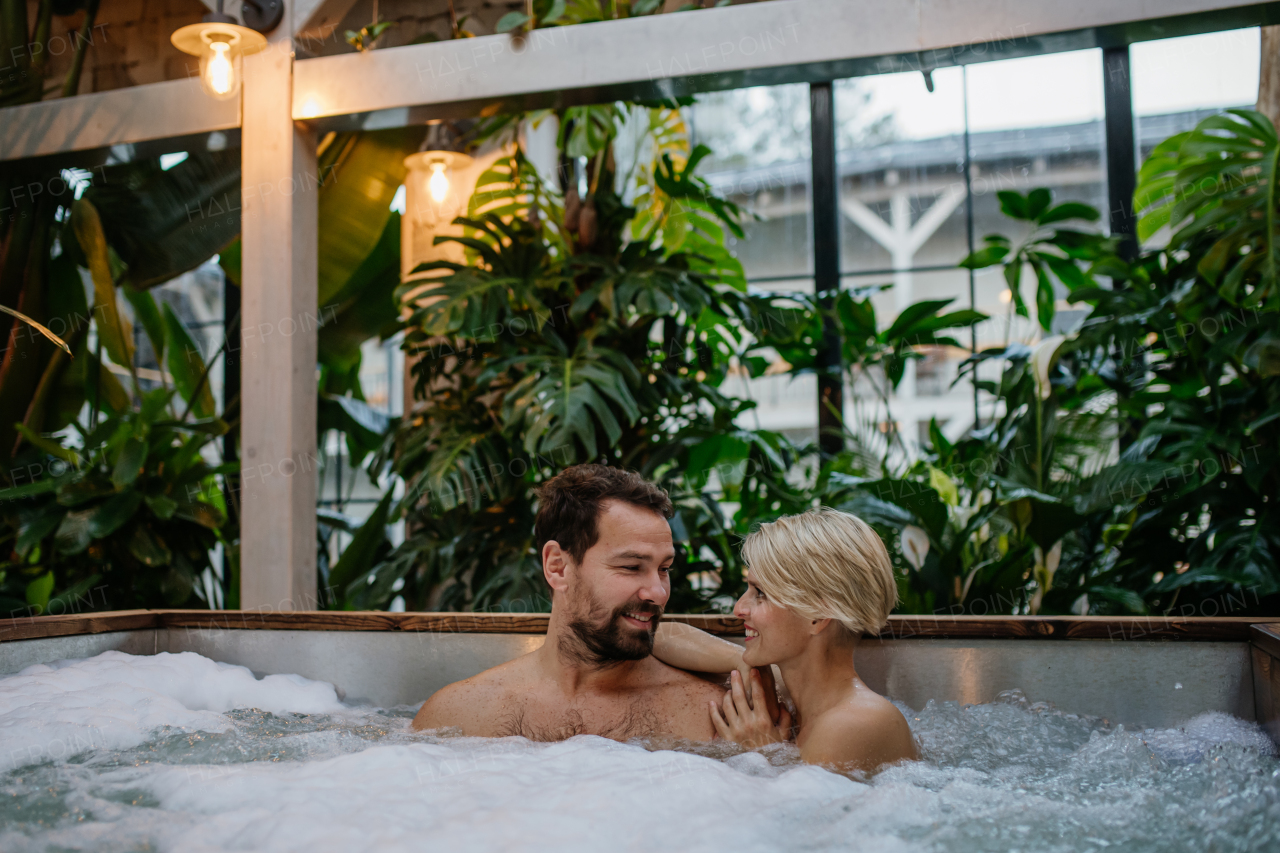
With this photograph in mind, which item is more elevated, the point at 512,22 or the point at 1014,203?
the point at 512,22

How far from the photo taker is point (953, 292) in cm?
536

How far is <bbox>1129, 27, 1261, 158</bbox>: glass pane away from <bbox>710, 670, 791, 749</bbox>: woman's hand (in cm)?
403

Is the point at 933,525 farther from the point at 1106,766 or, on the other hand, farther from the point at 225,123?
the point at 225,123

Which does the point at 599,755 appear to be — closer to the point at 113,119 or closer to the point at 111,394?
the point at 113,119

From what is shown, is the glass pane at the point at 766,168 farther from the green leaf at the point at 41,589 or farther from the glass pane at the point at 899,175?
the green leaf at the point at 41,589

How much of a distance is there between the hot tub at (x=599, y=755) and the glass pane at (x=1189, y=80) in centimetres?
358

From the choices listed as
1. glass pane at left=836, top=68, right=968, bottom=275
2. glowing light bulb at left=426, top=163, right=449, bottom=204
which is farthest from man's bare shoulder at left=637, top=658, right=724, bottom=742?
glass pane at left=836, top=68, right=968, bottom=275

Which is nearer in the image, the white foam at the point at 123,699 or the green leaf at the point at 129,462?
the white foam at the point at 123,699

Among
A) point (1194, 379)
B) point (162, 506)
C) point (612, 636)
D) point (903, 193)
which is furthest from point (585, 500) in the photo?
point (903, 193)

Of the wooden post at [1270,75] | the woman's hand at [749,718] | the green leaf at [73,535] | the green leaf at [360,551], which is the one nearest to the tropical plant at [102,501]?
the green leaf at [73,535]

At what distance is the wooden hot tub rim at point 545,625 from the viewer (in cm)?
191

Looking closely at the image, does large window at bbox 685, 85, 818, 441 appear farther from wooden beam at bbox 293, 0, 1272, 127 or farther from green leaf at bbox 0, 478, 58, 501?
green leaf at bbox 0, 478, 58, 501

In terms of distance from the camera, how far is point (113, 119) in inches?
119

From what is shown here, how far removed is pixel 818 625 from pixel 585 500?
0.53 m
